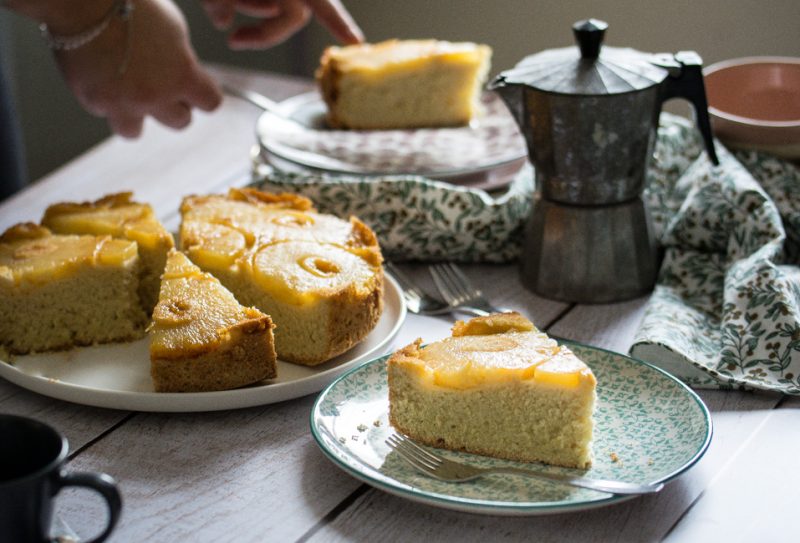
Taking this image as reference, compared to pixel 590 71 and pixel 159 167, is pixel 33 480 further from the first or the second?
pixel 159 167

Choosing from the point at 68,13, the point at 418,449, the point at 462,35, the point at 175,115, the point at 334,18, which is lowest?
the point at 462,35

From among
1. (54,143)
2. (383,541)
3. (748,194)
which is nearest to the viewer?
(383,541)

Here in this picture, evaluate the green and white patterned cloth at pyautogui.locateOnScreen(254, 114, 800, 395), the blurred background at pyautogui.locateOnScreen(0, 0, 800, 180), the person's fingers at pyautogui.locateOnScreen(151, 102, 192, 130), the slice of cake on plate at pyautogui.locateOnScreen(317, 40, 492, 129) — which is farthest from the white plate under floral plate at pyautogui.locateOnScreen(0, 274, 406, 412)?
the blurred background at pyautogui.locateOnScreen(0, 0, 800, 180)

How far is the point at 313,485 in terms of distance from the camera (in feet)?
3.71

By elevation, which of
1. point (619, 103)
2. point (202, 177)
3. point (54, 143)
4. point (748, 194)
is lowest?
point (54, 143)

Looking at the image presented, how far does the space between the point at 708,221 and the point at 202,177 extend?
107 cm

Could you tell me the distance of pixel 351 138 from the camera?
213 centimetres

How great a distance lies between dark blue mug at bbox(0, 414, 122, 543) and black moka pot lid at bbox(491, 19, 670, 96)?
869 mm

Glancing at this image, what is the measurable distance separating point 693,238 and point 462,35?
217 centimetres

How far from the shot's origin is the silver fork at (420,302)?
5.08 ft

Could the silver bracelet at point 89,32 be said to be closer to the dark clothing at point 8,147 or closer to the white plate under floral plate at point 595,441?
the dark clothing at point 8,147

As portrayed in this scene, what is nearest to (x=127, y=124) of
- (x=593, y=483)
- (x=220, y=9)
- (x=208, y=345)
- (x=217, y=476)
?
(x=220, y=9)

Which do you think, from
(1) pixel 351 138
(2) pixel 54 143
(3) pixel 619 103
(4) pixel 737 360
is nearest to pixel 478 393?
(4) pixel 737 360

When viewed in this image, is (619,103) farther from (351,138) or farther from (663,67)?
(351,138)
